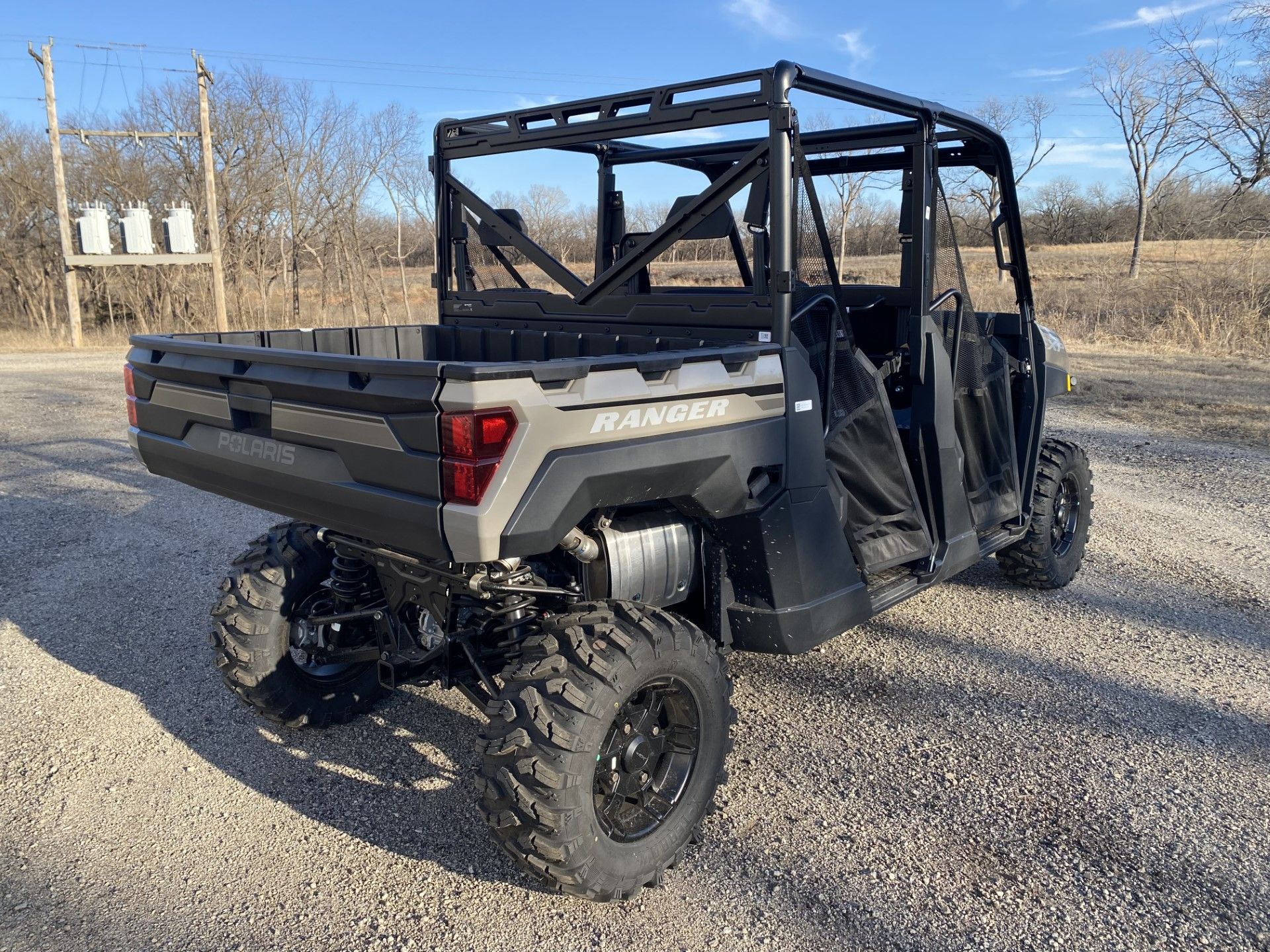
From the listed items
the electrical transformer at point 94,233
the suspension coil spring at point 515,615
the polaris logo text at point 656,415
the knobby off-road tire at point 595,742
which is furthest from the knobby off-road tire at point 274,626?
the electrical transformer at point 94,233

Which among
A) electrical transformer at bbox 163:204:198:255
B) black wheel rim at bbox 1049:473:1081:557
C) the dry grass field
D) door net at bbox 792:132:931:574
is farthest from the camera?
electrical transformer at bbox 163:204:198:255

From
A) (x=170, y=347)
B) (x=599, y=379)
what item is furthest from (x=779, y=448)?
(x=170, y=347)

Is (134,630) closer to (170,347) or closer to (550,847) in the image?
(170,347)

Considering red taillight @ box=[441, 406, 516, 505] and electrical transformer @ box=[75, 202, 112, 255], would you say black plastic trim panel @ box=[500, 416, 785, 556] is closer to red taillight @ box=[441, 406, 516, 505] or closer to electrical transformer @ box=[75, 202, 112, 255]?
red taillight @ box=[441, 406, 516, 505]

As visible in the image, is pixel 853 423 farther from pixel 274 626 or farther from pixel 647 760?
pixel 274 626

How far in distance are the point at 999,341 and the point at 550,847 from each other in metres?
3.39

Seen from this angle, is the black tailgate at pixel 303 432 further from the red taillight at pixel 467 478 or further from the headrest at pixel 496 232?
the headrest at pixel 496 232

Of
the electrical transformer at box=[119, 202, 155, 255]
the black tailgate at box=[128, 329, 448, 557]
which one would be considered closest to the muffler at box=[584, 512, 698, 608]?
the black tailgate at box=[128, 329, 448, 557]

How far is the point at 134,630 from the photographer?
14.9 feet

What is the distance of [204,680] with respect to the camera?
4.03 meters

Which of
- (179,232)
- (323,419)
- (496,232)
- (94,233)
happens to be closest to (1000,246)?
(496,232)

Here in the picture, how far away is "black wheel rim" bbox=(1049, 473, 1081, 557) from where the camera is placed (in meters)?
5.24

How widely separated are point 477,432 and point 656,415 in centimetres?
58

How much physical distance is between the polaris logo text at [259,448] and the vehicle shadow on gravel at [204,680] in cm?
120
